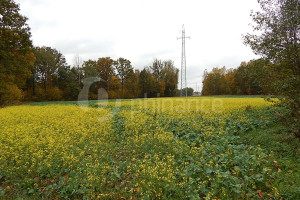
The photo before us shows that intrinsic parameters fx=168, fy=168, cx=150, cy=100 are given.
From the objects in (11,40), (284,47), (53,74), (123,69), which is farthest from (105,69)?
(284,47)

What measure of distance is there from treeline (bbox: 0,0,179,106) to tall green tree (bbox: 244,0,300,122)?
26.2 meters

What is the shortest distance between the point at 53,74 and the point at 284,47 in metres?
49.6

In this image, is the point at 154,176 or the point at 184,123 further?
the point at 184,123

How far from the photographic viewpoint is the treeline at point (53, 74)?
21.5m

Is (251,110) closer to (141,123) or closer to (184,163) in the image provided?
(141,123)

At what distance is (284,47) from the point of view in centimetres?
593

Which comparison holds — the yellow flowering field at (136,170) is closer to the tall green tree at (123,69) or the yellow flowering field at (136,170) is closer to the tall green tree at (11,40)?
the tall green tree at (11,40)

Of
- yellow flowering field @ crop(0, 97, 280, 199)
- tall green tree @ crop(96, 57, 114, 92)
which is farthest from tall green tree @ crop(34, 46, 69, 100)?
yellow flowering field @ crop(0, 97, 280, 199)

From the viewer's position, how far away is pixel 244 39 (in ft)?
24.0

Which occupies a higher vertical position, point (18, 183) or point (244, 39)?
point (244, 39)

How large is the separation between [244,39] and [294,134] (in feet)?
13.9

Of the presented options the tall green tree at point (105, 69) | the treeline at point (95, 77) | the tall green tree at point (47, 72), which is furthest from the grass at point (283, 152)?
the tall green tree at point (105, 69)

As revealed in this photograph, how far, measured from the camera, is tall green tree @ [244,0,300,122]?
5625 millimetres

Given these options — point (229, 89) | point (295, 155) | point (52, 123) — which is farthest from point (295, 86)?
point (229, 89)
